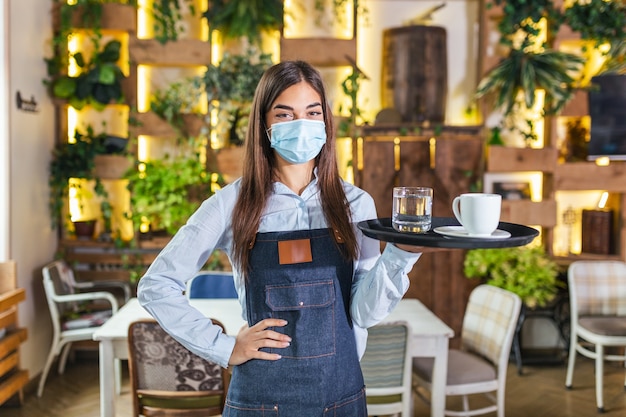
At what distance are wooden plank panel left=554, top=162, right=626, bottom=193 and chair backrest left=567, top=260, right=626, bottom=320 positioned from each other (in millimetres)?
756

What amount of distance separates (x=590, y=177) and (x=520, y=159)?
54cm

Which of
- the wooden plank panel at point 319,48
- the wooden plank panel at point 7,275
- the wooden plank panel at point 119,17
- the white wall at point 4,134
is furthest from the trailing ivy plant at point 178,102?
the wooden plank panel at point 7,275

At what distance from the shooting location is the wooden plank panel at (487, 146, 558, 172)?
4652 mm

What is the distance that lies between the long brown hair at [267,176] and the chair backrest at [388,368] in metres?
1.05

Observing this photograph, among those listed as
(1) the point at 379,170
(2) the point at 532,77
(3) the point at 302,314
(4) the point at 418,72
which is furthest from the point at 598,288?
(3) the point at 302,314

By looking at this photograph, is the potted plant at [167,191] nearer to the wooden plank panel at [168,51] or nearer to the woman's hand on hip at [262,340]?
the wooden plank panel at [168,51]

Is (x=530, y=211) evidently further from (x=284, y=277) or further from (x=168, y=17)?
(x=284, y=277)

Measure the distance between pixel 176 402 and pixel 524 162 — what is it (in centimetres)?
324

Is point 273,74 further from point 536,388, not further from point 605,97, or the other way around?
point 605,97

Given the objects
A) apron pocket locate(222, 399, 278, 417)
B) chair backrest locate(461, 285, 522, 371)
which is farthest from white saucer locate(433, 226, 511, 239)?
chair backrest locate(461, 285, 522, 371)

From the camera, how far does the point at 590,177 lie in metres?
4.68

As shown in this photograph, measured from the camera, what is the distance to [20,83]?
400 cm

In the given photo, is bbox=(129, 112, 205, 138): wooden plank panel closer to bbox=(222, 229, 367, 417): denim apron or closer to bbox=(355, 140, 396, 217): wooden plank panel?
bbox=(355, 140, 396, 217): wooden plank panel

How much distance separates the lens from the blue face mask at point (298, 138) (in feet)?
5.02
